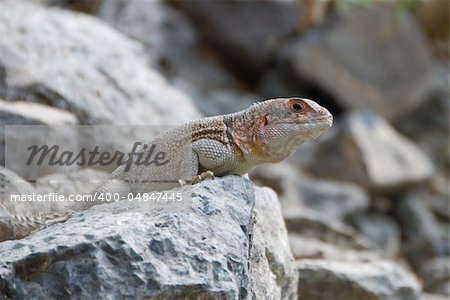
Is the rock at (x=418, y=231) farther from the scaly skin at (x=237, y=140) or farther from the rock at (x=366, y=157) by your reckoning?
the scaly skin at (x=237, y=140)

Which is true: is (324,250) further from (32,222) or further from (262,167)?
(262,167)

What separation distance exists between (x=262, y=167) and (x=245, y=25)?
188 inches

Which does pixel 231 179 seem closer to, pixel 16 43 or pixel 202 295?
pixel 202 295

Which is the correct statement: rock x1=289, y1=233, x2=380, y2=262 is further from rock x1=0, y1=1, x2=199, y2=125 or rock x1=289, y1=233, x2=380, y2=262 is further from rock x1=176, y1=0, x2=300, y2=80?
rock x1=176, y1=0, x2=300, y2=80

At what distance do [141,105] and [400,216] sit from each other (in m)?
8.97

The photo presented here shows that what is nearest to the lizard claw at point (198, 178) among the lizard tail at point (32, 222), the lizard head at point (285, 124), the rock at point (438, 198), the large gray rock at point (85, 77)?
the lizard head at point (285, 124)

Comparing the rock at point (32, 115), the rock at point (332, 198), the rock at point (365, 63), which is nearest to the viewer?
the rock at point (32, 115)

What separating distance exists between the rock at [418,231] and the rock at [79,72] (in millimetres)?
7285

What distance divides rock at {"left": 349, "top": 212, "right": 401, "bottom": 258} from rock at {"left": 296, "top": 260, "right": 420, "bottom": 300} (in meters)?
6.80

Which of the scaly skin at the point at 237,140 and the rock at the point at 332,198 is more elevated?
the rock at the point at 332,198

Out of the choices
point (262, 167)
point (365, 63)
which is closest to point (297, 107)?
point (262, 167)

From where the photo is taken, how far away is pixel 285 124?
611 cm

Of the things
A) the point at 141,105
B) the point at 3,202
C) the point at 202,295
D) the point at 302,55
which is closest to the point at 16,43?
the point at 141,105

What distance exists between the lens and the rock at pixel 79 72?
8945mm
